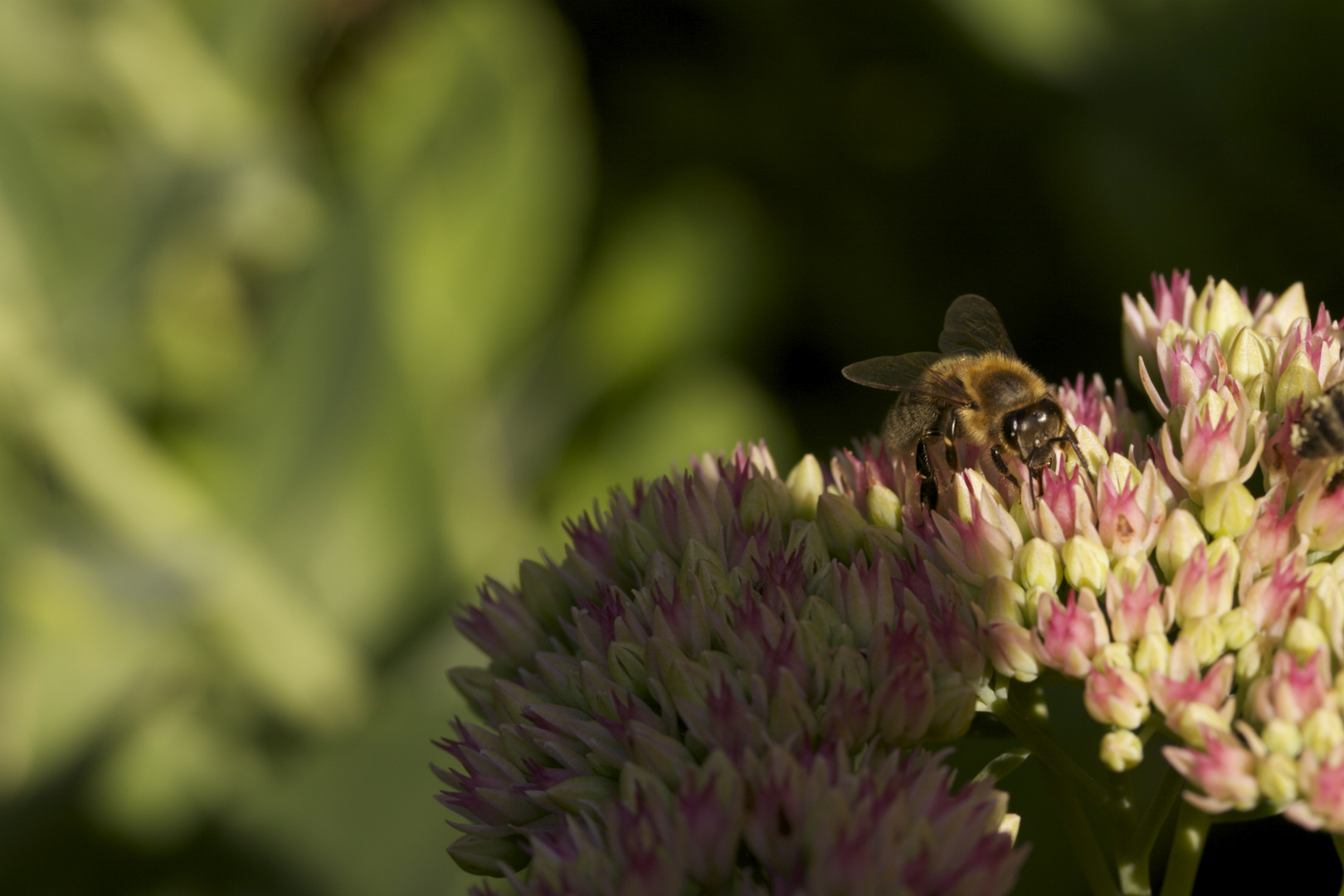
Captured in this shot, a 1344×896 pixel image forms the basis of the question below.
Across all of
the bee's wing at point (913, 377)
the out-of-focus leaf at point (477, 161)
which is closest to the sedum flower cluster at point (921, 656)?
the bee's wing at point (913, 377)

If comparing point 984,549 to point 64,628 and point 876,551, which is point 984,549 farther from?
point 64,628

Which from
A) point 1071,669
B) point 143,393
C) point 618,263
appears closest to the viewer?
point 1071,669

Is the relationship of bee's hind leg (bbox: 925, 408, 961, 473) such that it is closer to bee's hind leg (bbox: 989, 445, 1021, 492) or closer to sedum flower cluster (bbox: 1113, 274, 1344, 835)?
bee's hind leg (bbox: 989, 445, 1021, 492)

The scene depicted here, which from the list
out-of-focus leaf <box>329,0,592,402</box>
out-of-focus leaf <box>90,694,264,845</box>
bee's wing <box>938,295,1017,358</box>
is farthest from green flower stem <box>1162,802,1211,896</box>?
out-of-focus leaf <box>329,0,592,402</box>

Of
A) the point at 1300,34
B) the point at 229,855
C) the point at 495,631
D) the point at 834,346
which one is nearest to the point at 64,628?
the point at 229,855

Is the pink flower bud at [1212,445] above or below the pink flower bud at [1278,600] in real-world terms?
above

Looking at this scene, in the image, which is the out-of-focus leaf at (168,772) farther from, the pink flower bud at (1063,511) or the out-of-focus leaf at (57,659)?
the pink flower bud at (1063,511)
